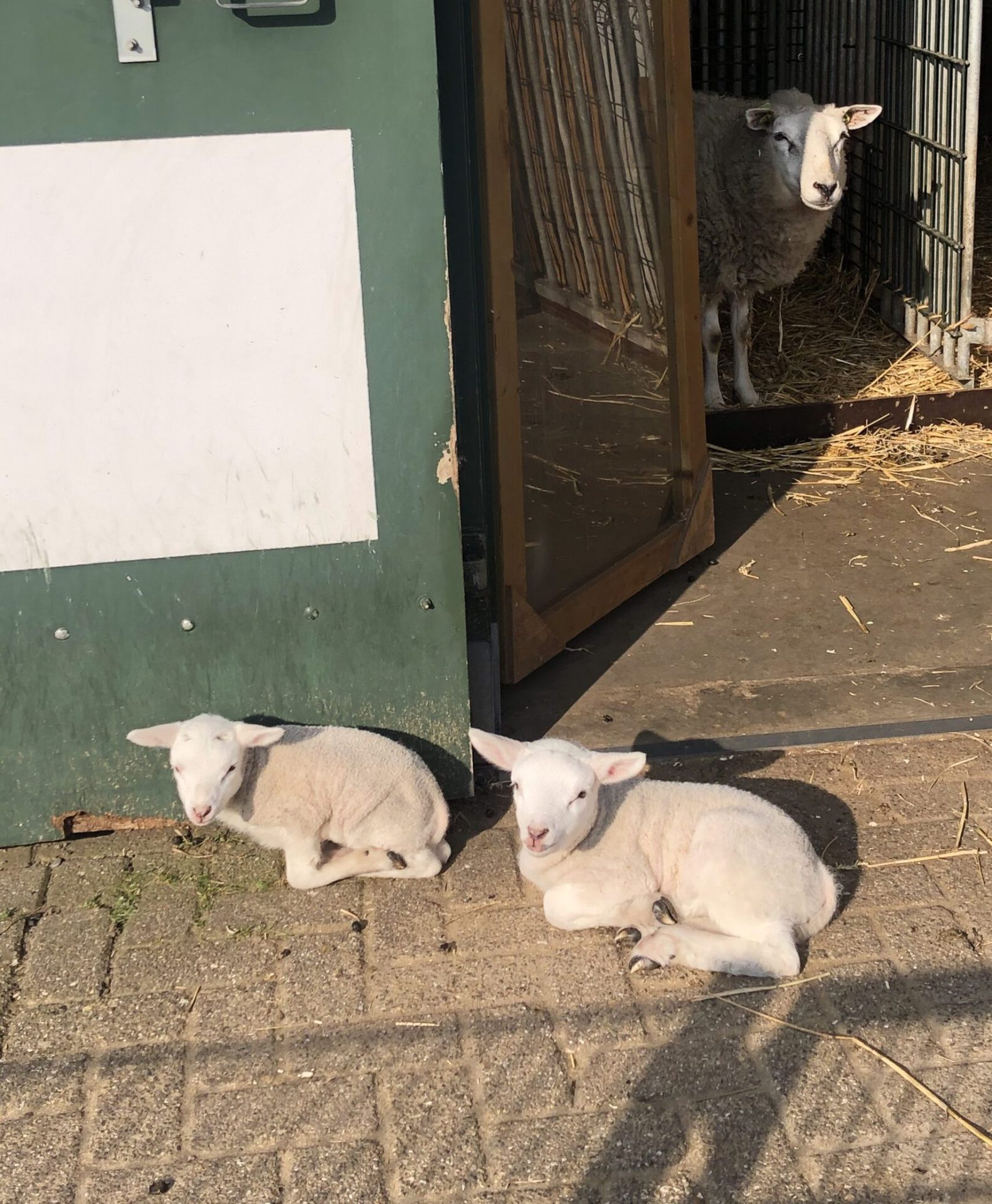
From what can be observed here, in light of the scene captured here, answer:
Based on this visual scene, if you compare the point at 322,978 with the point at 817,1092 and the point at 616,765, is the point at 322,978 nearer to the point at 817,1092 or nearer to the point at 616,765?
the point at 616,765

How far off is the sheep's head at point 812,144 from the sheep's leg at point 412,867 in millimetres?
4613

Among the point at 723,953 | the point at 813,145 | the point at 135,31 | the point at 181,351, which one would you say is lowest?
the point at 723,953

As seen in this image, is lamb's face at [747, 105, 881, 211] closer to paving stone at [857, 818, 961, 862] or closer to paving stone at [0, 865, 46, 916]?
paving stone at [857, 818, 961, 862]

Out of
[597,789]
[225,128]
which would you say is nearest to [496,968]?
[597,789]

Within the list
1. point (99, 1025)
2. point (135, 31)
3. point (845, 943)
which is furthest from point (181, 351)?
point (845, 943)

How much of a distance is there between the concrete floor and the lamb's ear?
995 mm

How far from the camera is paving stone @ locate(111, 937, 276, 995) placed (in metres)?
3.47

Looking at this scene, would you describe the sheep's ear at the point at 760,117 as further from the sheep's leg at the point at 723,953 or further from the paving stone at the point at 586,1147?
the paving stone at the point at 586,1147

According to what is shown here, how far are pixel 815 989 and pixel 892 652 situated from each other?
1.91 metres

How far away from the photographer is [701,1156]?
2.88m

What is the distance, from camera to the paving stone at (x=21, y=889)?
380 centimetres

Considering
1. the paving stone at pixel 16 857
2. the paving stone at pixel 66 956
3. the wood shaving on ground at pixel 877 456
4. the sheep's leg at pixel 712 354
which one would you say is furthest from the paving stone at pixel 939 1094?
the sheep's leg at pixel 712 354

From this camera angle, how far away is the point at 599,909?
3490 mm

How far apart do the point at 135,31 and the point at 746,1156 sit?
2.82m
